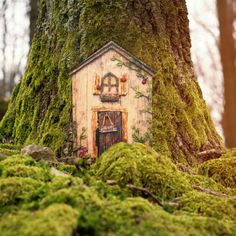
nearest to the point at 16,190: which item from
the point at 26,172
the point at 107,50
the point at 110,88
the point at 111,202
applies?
the point at 26,172

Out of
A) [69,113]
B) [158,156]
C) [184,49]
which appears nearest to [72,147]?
[69,113]

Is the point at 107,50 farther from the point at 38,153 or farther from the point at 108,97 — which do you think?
the point at 38,153

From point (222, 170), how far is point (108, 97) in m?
1.21

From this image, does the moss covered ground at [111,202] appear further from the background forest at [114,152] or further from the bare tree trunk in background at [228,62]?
the bare tree trunk in background at [228,62]

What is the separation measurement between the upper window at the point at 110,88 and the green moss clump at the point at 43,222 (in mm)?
2067

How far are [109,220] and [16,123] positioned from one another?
127 inches

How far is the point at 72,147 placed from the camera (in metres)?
4.00

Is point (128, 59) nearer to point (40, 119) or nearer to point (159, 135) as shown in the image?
point (159, 135)

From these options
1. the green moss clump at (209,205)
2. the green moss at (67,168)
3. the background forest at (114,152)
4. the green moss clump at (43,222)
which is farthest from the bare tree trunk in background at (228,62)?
the green moss clump at (43,222)

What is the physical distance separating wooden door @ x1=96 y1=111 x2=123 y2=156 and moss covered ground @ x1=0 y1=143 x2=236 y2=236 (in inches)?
21.9

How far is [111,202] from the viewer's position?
2.19 meters

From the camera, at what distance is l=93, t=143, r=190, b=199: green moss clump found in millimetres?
2818

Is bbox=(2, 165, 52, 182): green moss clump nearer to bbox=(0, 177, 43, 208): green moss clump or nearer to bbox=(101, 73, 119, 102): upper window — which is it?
bbox=(0, 177, 43, 208): green moss clump

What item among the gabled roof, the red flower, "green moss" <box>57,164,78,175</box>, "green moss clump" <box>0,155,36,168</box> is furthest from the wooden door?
"green moss clump" <box>0,155,36,168</box>
